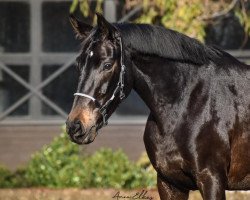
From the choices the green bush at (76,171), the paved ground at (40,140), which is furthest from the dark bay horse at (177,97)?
the paved ground at (40,140)

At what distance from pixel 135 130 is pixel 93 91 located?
5245 mm

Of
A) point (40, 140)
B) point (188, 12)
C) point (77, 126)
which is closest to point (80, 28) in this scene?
point (77, 126)

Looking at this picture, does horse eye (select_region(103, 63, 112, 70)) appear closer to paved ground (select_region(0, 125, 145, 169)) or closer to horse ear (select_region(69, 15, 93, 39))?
horse ear (select_region(69, 15, 93, 39))

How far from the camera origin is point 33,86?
1046 cm

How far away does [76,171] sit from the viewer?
31.5ft

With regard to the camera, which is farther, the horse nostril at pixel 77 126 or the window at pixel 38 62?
the window at pixel 38 62

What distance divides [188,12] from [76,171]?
7.45ft

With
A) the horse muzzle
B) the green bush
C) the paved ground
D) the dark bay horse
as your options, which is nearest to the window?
the paved ground

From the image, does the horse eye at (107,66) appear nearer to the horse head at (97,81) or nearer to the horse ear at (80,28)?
the horse head at (97,81)

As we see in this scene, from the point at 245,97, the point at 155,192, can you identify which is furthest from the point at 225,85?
the point at 155,192

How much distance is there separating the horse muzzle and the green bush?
14.2ft

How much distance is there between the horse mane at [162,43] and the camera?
5.36 meters

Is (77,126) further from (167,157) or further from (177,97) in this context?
(177,97)

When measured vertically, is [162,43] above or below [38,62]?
above
